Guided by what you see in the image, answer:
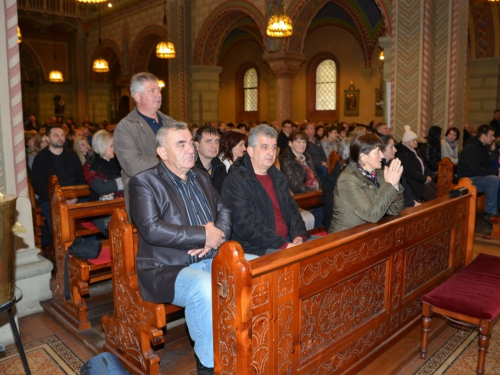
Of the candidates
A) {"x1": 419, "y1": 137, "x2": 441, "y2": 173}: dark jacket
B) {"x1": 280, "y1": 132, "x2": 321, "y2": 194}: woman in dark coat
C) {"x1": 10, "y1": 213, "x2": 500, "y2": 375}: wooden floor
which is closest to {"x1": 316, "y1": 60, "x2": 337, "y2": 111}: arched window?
{"x1": 419, "y1": 137, "x2": 441, "y2": 173}: dark jacket

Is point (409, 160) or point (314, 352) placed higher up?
point (409, 160)

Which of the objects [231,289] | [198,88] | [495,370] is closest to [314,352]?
[231,289]

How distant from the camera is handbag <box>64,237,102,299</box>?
Answer: 3.74 m

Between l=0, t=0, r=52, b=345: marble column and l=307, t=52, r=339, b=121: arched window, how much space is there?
1422 centimetres

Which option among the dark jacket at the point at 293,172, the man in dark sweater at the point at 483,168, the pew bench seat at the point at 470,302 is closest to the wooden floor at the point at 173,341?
the pew bench seat at the point at 470,302

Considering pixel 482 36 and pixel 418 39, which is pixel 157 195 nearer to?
pixel 418 39

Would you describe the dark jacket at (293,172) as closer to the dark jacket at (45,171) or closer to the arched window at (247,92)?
the dark jacket at (45,171)

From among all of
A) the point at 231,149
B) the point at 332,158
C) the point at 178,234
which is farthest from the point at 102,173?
the point at 332,158

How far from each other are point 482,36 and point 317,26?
5.92 meters

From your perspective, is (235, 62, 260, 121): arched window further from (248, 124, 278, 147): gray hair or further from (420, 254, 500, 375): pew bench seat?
(420, 254, 500, 375): pew bench seat

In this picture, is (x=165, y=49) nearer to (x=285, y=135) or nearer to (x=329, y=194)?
(x=285, y=135)

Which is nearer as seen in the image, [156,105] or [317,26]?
[156,105]

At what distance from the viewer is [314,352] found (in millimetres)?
2570

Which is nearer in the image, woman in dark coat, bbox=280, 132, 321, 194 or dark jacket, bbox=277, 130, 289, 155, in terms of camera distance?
woman in dark coat, bbox=280, 132, 321, 194
